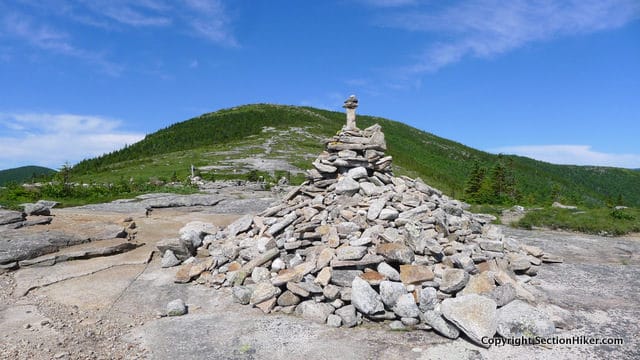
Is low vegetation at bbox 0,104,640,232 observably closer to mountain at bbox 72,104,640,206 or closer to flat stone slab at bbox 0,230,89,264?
mountain at bbox 72,104,640,206

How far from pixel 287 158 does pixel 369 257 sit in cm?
4557

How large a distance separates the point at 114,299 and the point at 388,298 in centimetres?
747

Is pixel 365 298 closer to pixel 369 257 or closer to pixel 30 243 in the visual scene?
pixel 369 257

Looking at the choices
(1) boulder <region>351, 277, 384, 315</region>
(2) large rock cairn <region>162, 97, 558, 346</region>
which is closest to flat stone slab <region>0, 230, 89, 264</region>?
(2) large rock cairn <region>162, 97, 558, 346</region>

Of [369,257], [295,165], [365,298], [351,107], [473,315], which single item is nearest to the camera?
[473,315]

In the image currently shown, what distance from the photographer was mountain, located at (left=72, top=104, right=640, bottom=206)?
49156 mm

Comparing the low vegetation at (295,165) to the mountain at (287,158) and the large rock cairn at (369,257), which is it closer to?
the mountain at (287,158)

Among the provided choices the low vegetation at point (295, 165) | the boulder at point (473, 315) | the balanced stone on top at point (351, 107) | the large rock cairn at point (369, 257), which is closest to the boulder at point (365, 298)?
the large rock cairn at point (369, 257)

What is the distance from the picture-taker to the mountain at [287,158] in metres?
49.2

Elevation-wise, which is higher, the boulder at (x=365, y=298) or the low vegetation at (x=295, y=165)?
the low vegetation at (x=295, y=165)

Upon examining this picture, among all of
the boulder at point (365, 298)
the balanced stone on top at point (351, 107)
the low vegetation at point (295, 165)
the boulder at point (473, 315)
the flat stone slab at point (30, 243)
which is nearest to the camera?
the boulder at point (473, 315)

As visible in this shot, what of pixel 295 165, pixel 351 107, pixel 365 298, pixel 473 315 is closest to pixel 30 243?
pixel 365 298

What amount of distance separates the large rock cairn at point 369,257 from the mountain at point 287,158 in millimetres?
23104

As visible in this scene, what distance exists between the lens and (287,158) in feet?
181
